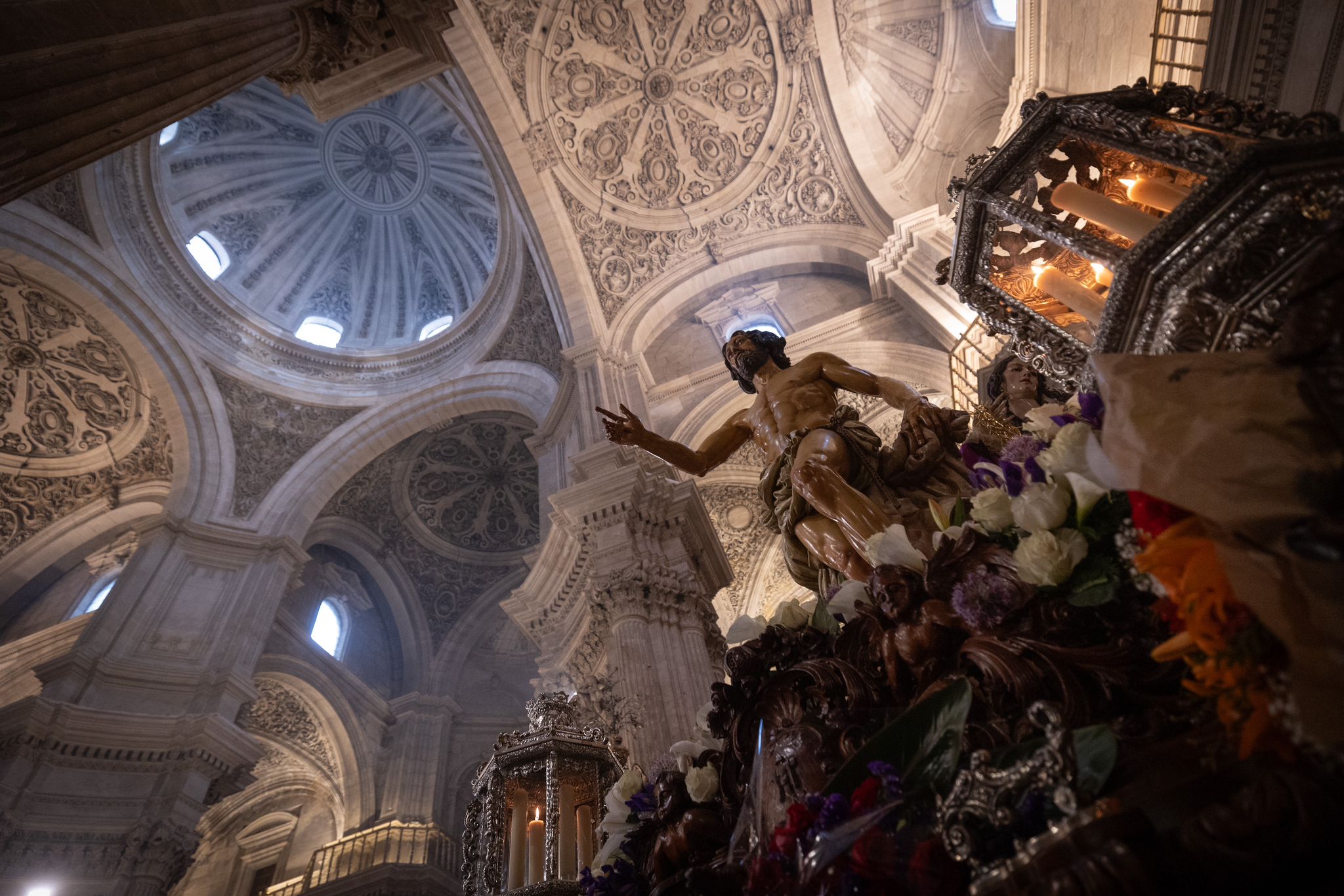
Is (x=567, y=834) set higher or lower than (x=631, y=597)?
lower

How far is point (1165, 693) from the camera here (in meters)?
1.28

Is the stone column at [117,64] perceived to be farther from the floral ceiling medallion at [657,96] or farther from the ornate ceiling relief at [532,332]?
the ornate ceiling relief at [532,332]

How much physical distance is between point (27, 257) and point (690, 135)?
898 cm

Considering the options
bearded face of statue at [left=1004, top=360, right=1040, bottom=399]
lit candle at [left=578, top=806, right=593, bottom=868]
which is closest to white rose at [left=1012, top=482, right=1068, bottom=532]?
bearded face of statue at [left=1004, top=360, right=1040, bottom=399]

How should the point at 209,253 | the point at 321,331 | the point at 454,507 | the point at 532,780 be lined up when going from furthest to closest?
the point at 321,331 → the point at 454,507 → the point at 209,253 → the point at 532,780

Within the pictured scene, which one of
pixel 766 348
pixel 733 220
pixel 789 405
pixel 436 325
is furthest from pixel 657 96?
pixel 789 405

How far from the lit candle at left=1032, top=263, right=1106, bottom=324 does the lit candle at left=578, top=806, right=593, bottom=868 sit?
2952 millimetres

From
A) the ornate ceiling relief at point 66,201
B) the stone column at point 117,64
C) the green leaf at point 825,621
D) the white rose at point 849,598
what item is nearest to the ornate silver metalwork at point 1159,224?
the white rose at point 849,598

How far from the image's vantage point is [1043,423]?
1.87m

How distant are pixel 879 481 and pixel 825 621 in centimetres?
97

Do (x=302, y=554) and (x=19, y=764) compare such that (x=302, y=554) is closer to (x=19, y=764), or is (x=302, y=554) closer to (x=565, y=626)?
(x=19, y=764)

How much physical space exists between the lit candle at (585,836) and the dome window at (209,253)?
1290cm

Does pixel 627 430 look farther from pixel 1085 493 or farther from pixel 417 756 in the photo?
pixel 417 756

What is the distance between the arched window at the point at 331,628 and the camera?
12594mm
